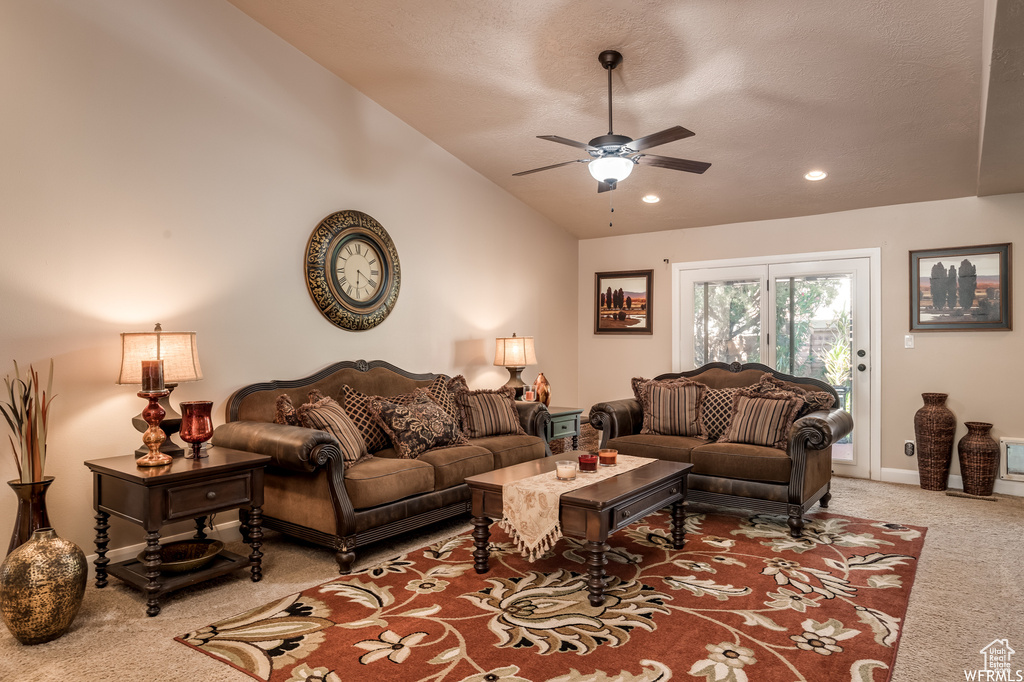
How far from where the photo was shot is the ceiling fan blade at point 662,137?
3129mm

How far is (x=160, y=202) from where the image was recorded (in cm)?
356

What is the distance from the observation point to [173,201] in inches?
142

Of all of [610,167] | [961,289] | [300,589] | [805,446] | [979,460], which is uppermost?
[610,167]

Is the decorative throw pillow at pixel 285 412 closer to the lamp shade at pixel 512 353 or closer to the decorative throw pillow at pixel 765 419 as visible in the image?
the lamp shade at pixel 512 353

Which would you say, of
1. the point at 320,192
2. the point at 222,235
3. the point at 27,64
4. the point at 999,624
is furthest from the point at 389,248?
the point at 999,624

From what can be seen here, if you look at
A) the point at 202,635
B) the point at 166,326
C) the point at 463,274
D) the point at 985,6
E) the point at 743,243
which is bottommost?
the point at 202,635

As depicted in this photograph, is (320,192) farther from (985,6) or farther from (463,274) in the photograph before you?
(985,6)

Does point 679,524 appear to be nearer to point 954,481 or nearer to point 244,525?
point 244,525

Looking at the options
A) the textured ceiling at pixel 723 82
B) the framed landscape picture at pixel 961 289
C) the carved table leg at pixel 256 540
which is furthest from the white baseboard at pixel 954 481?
the carved table leg at pixel 256 540

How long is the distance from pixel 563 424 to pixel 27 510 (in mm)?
3784

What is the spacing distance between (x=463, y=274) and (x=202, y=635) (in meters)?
3.61

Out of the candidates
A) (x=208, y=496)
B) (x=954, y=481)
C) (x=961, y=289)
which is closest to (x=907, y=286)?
(x=961, y=289)

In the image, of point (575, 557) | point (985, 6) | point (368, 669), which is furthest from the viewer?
point (575, 557)

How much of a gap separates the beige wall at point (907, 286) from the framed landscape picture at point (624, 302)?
20 centimetres
